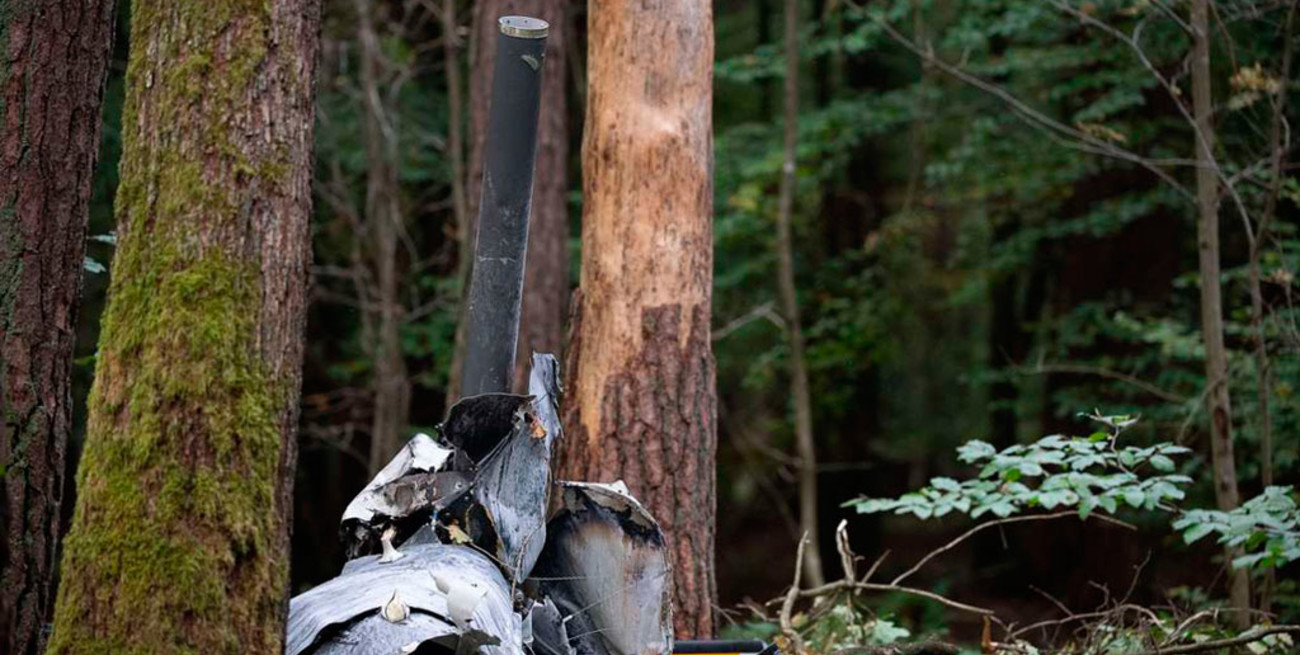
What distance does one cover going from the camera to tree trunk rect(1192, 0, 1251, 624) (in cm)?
668

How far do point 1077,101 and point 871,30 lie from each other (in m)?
1.80

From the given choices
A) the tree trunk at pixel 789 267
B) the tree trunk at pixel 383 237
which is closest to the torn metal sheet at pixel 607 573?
the tree trunk at pixel 789 267

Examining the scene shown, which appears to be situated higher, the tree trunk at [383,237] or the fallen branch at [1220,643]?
the tree trunk at [383,237]

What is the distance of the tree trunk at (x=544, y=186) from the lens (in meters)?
9.07

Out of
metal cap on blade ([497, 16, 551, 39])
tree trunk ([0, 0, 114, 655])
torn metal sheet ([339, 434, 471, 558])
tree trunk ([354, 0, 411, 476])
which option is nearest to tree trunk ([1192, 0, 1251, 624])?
metal cap on blade ([497, 16, 551, 39])

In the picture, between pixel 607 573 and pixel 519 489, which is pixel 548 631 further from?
pixel 519 489

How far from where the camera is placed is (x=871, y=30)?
1087 centimetres


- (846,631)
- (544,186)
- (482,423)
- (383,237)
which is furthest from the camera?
(383,237)

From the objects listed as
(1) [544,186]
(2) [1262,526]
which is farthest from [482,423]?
(1) [544,186]

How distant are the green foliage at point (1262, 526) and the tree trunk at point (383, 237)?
737 cm

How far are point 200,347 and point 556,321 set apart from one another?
6.25 m

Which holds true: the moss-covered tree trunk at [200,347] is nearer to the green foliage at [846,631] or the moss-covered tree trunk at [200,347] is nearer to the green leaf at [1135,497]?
the green foliage at [846,631]

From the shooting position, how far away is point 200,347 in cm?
297

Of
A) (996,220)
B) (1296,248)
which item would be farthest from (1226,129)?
(996,220)
